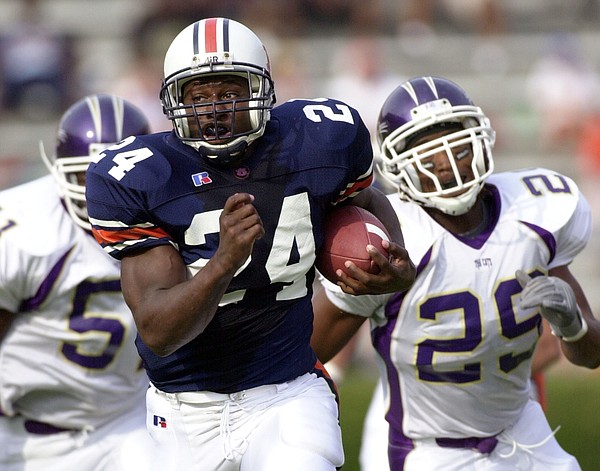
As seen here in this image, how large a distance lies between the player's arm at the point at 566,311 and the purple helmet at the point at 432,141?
31 cm

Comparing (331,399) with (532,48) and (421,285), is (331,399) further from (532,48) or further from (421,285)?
(532,48)

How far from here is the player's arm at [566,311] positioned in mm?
3242

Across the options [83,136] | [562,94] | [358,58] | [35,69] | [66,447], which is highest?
[83,136]

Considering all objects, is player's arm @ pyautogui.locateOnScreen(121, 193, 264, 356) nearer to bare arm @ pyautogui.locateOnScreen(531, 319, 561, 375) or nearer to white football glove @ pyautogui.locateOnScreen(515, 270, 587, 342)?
white football glove @ pyautogui.locateOnScreen(515, 270, 587, 342)

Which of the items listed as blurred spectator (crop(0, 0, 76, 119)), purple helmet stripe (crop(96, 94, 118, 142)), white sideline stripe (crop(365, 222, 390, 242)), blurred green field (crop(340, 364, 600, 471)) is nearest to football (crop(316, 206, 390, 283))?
white sideline stripe (crop(365, 222, 390, 242))

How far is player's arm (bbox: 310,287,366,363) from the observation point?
139 inches

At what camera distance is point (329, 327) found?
3553 mm

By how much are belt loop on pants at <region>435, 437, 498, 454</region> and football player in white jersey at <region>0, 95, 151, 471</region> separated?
3.22 feet

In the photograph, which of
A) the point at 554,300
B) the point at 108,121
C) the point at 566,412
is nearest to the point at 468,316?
the point at 554,300

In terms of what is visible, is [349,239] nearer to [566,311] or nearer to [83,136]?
[566,311]

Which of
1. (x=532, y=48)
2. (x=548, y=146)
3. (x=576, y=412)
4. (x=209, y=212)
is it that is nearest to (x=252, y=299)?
(x=209, y=212)

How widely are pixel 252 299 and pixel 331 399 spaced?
345mm

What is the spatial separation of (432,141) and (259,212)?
0.83 m

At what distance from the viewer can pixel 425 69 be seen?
10555 mm
